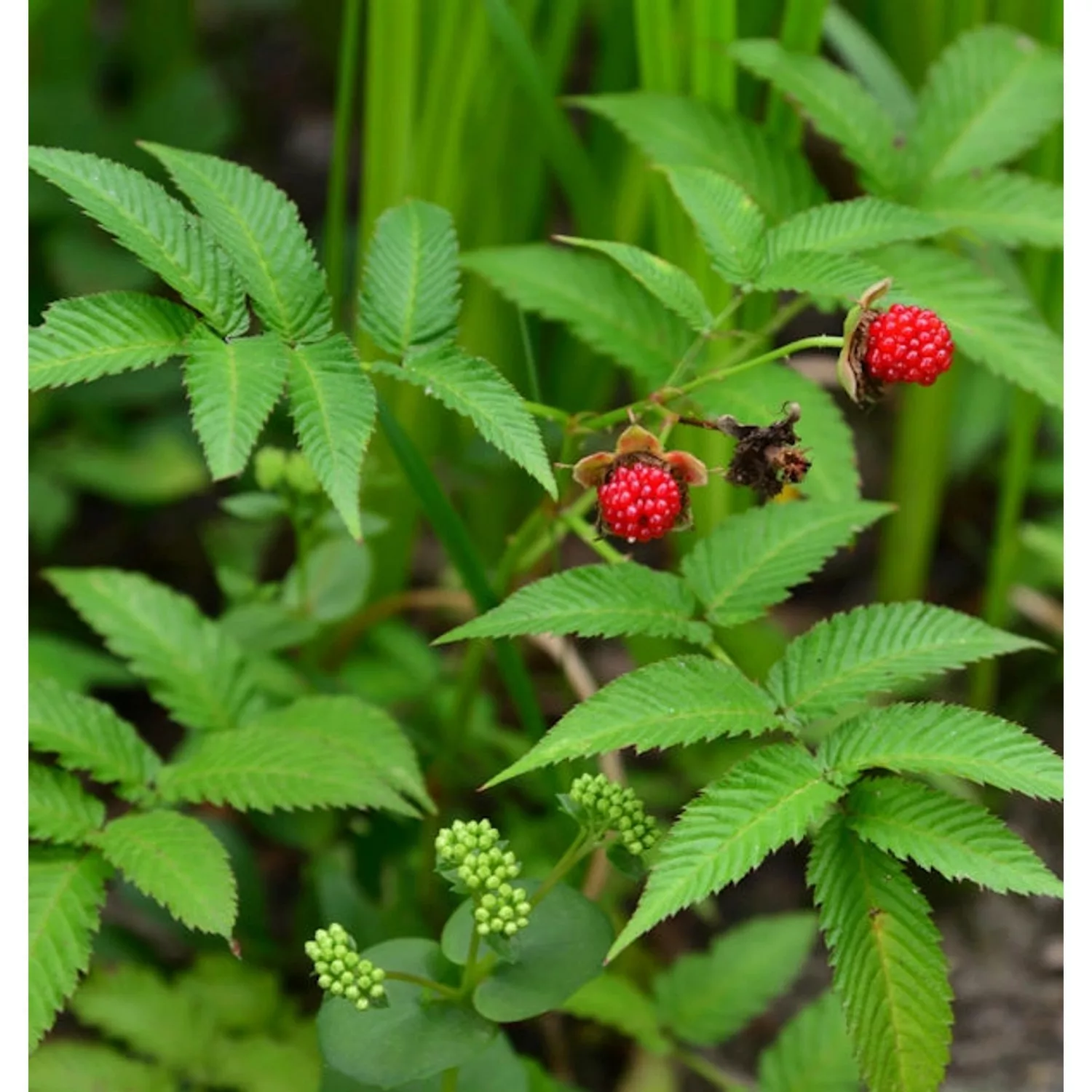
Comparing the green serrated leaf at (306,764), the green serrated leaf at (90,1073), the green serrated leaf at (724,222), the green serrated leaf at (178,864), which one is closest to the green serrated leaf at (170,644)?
the green serrated leaf at (306,764)

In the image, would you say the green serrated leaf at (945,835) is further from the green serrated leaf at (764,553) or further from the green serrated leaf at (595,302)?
the green serrated leaf at (595,302)

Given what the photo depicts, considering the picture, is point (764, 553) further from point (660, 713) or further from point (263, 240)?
point (263, 240)

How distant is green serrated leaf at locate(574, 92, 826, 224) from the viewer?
1.26 m

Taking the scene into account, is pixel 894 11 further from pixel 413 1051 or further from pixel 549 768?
pixel 413 1051

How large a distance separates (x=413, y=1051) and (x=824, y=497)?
540mm

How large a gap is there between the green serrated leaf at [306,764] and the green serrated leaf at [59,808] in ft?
0.20

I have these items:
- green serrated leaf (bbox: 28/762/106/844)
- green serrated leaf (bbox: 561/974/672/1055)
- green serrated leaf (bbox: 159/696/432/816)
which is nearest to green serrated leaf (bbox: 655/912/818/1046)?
green serrated leaf (bbox: 561/974/672/1055)

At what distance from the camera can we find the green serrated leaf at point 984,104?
1299 mm

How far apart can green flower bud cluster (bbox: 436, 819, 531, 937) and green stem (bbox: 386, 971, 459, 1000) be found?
2.7 inches

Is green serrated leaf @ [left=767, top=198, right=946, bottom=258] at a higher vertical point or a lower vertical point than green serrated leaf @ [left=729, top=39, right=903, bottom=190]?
lower

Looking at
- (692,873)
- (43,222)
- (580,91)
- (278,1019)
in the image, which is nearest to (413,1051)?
(692,873)

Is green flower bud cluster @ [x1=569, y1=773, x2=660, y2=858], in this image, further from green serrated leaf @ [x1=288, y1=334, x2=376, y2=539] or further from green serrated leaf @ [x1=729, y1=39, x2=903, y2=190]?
green serrated leaf @ [x1=729, y1=39, x2=903, y2=190]

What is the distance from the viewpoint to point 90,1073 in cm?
113

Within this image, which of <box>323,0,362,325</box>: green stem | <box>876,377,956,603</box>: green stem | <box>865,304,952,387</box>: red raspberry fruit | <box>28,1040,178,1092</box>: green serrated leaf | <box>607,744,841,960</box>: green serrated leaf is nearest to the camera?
<box>607,744,841,960</box>: green serrated leaf
